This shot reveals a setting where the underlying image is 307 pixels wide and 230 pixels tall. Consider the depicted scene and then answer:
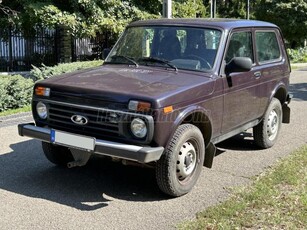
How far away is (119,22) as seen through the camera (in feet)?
45.6

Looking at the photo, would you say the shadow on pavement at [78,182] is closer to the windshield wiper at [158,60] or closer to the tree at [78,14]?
the windshield wiper at [158,60]

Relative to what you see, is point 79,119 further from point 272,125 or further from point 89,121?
point 272,125

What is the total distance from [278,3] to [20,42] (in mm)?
24036

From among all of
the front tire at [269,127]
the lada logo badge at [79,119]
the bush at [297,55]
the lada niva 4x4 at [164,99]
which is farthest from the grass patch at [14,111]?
Result: the bush at [297,55]

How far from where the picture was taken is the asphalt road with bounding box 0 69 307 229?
13.5 ft

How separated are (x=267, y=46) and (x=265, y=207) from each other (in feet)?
9.76

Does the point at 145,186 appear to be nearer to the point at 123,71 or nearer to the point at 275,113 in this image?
the point at 123,71

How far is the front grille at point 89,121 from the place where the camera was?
4320 mm

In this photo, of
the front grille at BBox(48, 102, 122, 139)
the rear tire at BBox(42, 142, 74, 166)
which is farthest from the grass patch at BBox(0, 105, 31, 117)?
the front grille at BBox(48, 102, 122, 139)

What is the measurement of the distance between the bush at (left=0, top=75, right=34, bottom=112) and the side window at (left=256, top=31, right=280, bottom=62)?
219 inches

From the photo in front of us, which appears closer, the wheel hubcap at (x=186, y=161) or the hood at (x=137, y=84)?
the hood at (x=137, y=84)

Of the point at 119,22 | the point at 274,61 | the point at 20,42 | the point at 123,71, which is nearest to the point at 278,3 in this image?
the point at 119,22

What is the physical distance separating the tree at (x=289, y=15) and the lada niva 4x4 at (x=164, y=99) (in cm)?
2735

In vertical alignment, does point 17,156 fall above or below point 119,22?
below
